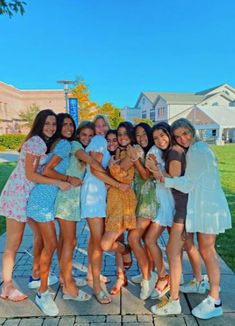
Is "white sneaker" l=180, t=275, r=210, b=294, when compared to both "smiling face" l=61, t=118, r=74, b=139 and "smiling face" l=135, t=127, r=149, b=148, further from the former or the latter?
"smiling face" l=61, t=118, r=74, b=139

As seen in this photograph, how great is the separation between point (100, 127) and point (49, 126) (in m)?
0.60

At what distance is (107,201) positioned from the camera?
2994 mm

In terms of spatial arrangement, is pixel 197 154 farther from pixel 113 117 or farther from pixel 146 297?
pixel 113 117

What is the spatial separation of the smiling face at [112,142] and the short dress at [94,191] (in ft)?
0.64

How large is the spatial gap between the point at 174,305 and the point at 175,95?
52.7 meters

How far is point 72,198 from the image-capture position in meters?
2.91

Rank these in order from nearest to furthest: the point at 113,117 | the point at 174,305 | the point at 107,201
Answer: the point at 174,305, the point at 107,201, the point at 113,117

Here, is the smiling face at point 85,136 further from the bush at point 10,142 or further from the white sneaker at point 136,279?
the bush at point 10,142

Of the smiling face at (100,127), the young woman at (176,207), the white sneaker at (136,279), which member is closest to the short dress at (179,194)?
the young woman at (176,207)

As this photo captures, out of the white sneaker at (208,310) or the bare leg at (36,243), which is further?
the bare leg at (36,243)

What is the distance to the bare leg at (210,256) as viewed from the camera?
2719 mm

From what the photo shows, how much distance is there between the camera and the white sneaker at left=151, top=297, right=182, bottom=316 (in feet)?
9.11

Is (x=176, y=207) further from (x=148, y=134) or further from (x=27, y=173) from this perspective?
(x=27, y=173)

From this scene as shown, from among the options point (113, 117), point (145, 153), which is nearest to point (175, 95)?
point (113, 117)
